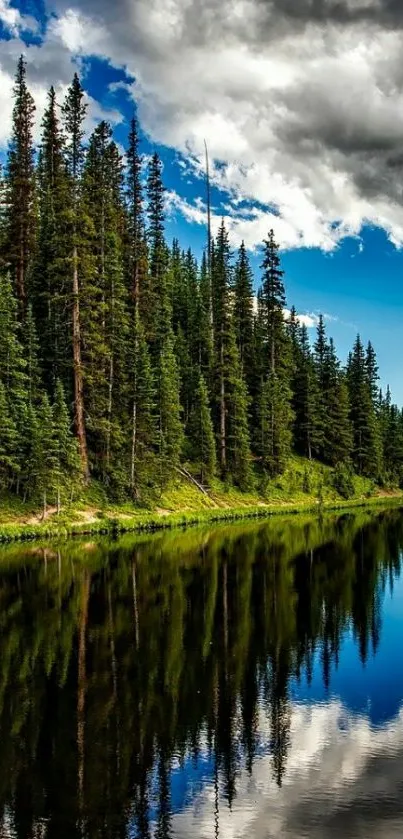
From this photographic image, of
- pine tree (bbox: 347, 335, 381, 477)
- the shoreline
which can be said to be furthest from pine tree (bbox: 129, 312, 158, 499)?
pine tree (bbox: 347, 335, 381, 477)

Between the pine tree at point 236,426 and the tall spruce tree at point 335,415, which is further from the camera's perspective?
the tall spruce tree at point 335,415

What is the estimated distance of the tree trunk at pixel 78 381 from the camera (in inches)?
1868

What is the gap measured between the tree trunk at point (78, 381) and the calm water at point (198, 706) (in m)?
18.9

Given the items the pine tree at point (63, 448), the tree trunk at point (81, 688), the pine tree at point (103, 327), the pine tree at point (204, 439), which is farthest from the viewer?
the pine tree at point (204, 439)

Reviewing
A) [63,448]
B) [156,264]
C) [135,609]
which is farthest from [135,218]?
[135,609]

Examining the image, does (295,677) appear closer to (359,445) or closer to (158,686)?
(158,686)

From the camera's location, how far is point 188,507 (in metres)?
54.3

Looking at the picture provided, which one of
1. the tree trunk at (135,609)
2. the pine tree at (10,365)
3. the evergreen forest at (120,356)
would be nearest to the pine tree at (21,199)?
the evergreen forest at (120,356)

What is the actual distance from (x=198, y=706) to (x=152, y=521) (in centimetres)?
3470

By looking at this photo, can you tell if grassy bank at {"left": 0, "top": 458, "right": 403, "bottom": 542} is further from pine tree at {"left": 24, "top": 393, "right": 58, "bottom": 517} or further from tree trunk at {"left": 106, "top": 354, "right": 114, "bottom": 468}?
tree trunk at {"left": 106, "top": 354, "right": 114, "bottom": 468}

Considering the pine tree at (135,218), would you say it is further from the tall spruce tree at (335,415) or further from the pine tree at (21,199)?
the tall spruce tree at (335,415)

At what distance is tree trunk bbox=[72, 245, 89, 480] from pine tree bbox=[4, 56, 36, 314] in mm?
6827

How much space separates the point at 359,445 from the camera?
8888 centimetres

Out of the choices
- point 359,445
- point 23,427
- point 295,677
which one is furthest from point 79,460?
point 359,445
